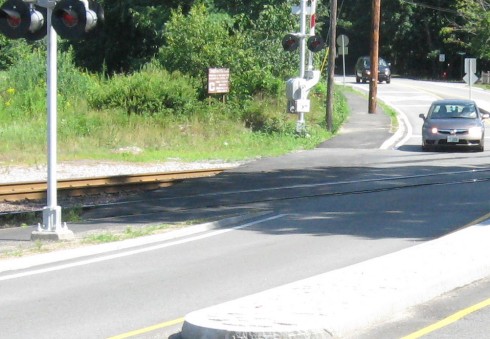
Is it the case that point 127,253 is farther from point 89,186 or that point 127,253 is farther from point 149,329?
point 89,186

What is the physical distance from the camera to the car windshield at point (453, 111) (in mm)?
28500

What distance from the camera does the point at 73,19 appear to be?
1271 centimetres

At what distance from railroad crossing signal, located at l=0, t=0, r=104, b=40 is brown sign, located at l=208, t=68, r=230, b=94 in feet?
62.6

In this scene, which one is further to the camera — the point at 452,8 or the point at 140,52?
the point at 452,8

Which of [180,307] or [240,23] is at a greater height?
[240,23]

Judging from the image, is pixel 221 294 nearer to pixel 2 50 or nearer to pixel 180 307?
pixel 180 307

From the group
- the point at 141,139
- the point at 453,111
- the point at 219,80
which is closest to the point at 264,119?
the point at 219,80

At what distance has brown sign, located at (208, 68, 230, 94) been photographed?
1277 inches

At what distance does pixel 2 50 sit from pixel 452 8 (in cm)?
3950

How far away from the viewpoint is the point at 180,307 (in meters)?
9.15

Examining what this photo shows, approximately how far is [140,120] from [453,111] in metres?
10.0

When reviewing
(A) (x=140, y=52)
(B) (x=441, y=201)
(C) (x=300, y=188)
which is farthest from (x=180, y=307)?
(A) (x=140, y=52)

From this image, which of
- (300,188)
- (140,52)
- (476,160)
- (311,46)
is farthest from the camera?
(140,52)

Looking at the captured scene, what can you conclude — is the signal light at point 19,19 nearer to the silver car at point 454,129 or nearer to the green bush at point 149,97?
the silver car at point 454,129
